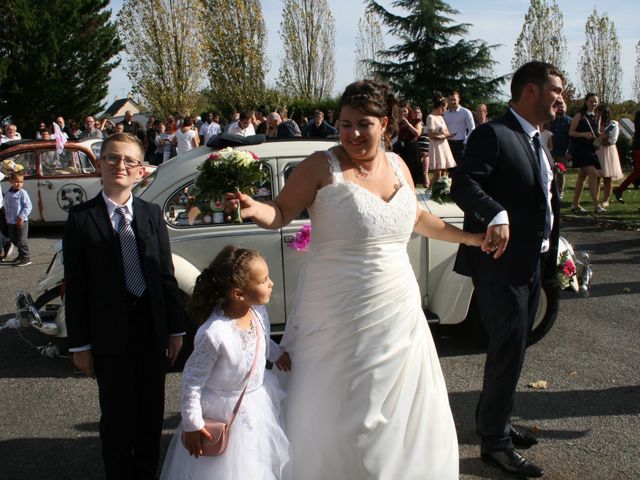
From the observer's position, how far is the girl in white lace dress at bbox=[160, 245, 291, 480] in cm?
288

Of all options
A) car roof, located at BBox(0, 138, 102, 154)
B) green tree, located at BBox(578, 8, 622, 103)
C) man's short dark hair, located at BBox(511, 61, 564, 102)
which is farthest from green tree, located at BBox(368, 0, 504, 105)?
man's short dark hair, located at BBox(511, 61, 564, 102)

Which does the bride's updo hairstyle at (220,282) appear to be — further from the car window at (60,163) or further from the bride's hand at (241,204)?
the car window at (60,163)

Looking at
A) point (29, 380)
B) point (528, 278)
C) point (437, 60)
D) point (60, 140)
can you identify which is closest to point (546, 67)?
point (528, 278)

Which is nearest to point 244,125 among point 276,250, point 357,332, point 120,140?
point 276,250

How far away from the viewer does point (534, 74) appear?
144 inches

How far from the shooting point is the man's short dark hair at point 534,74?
3648 millimetres

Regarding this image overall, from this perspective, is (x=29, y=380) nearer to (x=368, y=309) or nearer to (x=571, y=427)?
(x=368, y=309)

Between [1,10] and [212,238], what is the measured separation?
1350 inches

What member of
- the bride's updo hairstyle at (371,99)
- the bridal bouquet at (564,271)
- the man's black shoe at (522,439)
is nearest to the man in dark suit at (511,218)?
the man's black shoe at (522,439)

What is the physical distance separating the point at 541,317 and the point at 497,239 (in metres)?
2.68

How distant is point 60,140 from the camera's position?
39.4 ft

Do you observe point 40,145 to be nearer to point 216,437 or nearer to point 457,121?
point 457,121

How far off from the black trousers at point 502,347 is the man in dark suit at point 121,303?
182 cm

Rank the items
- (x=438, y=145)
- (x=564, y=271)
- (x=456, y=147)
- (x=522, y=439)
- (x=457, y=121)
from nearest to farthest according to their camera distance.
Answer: (x=522, y=439) → (x=564, y=271) → (x=438, y=145) → (x=457, y=121) → (x=456, y=147)
